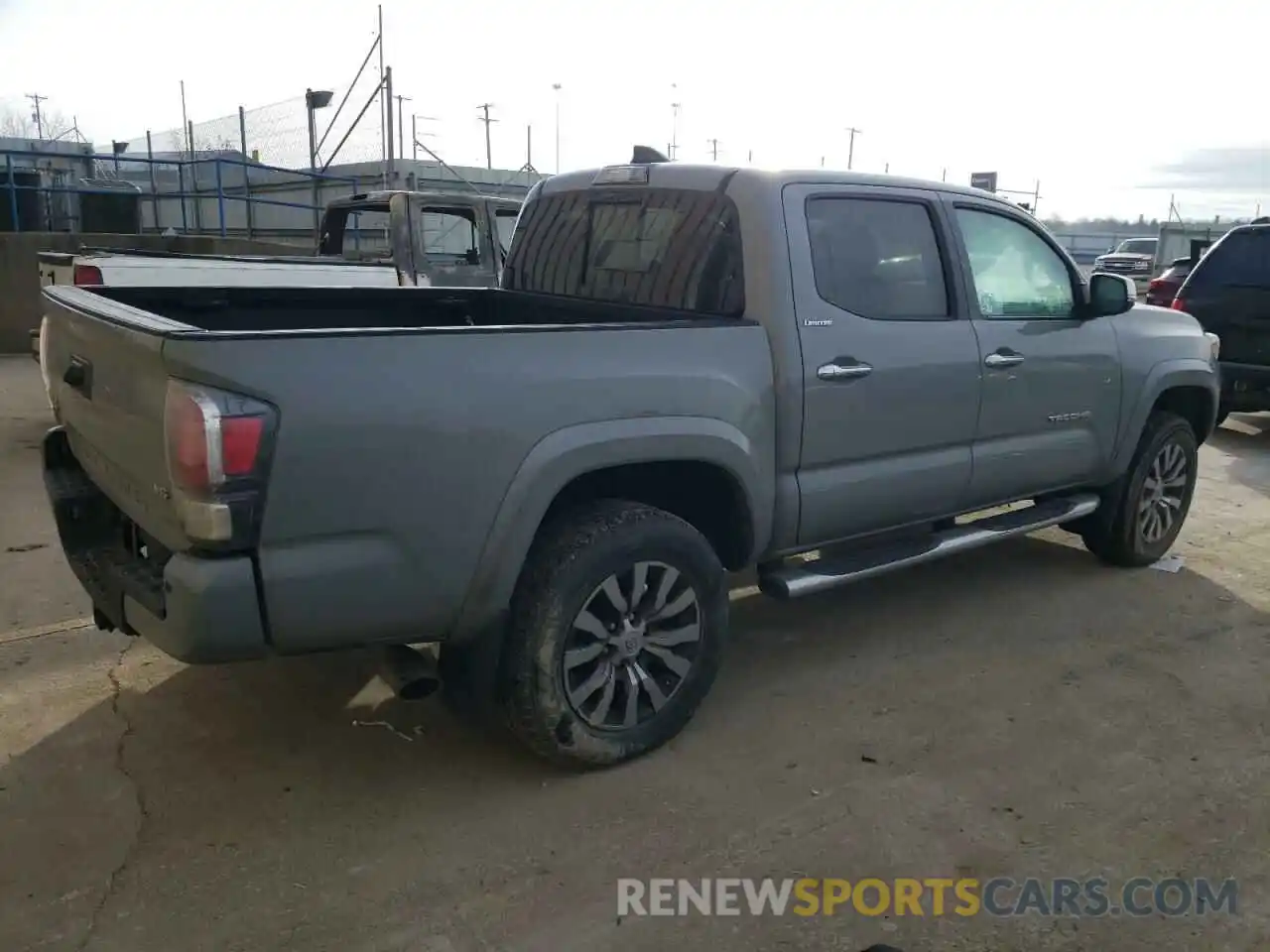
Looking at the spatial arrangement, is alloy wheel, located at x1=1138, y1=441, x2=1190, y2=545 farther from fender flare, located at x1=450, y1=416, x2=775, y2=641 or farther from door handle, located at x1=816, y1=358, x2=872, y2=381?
fender flare, located at x1=450, y1=416, x2=775, y2=641

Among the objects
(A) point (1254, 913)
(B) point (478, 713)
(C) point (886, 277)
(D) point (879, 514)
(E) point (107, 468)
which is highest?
(C) point (886, 277)

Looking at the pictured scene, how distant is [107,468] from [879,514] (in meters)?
2.77

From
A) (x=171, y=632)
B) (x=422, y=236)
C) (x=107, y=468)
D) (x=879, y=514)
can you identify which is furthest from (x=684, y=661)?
(x=422, y=236)

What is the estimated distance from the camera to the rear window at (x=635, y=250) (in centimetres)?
387

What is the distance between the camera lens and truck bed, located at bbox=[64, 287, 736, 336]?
395 centimetres

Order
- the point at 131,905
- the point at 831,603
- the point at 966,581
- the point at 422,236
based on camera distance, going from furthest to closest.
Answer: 1. the point at 422,236
2. the point at 966,581
3. the point at 831,603
4. the point at 131,905

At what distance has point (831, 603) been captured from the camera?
5.09 m

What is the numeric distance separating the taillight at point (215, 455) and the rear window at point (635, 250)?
6.09 feet

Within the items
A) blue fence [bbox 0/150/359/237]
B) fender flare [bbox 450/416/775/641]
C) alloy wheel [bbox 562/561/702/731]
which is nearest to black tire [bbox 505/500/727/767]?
alloy wheel [bbox 562/561/702/731]

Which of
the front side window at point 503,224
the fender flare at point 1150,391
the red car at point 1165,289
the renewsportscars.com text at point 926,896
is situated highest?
the front side window at point 503,224

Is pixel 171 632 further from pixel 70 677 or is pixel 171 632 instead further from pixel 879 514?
pixel 879 514

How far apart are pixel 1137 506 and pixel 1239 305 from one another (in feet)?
15.8

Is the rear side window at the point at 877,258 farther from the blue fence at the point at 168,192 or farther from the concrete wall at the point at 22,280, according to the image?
the concrete wall at the point at 22,280

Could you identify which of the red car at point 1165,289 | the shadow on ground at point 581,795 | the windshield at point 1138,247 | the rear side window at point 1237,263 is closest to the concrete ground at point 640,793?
the shadow on ground at point 581,795
